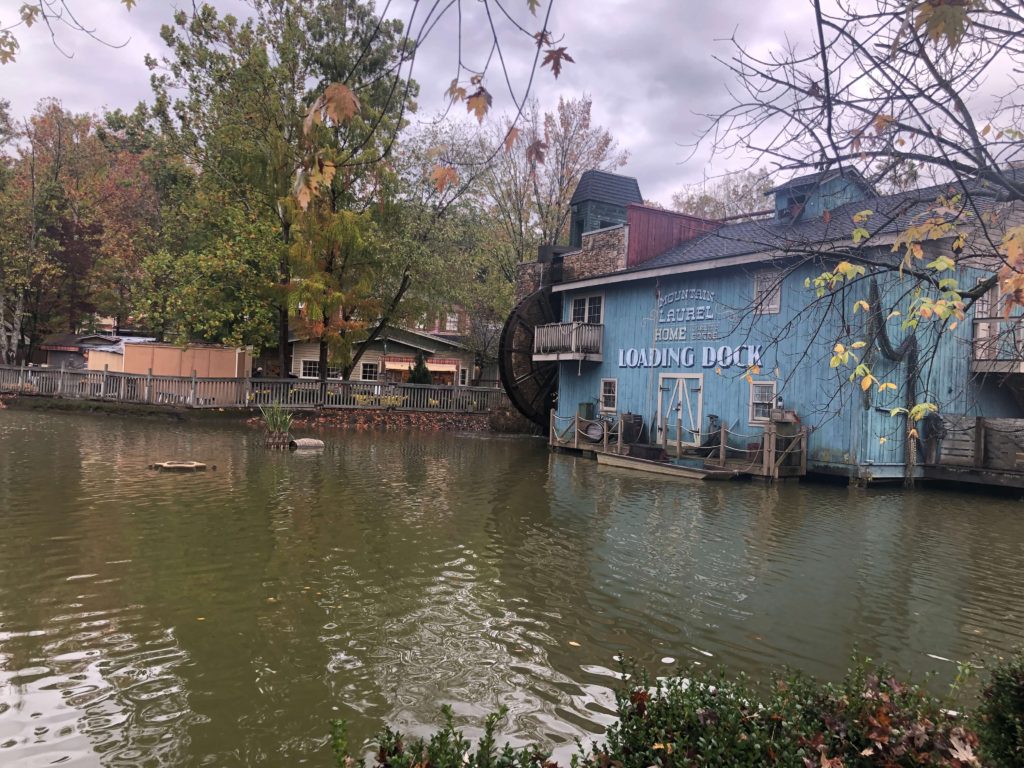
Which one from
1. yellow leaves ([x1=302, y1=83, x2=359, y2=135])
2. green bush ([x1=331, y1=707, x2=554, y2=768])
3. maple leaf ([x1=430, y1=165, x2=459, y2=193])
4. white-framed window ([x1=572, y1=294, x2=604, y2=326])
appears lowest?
green bush ([x1=331, y1=707, x2=554, y2=768])

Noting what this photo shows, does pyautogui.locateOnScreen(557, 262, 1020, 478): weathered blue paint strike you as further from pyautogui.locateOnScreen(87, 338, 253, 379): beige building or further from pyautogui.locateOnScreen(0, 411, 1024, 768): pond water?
pyautogui.locateOnScreen(87, 338, 253, 379): beige building

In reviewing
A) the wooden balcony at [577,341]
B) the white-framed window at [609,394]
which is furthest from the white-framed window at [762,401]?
the wooden balcony at [577,341]

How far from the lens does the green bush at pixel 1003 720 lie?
275cm

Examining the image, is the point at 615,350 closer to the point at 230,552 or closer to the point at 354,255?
the point at 354,255

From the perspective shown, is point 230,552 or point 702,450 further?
point 702,450

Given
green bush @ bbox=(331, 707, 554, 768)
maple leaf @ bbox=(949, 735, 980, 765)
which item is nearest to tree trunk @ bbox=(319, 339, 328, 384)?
green bush @ bbox=(331, 707, 554, 768)

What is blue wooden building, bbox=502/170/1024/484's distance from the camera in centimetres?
1530

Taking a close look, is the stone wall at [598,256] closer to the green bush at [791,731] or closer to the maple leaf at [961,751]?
the green bush at [791,731]

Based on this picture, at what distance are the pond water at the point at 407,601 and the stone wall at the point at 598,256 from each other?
11.3 m

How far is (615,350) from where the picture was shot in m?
22.9

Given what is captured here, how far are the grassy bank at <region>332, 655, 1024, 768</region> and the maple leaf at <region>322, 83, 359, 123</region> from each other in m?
2.29

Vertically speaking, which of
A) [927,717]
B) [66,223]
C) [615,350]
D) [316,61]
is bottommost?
[927,717]

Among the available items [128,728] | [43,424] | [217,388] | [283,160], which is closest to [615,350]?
[283,160]

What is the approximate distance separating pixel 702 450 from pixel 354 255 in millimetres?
15425
